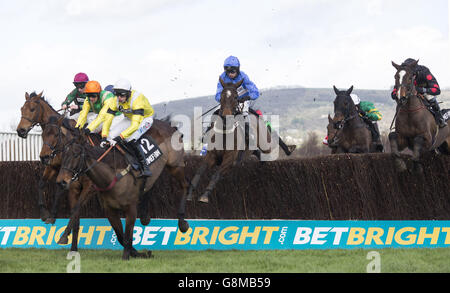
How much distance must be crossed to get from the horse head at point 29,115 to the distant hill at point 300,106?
132524 millimetres

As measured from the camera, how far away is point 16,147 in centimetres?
2061

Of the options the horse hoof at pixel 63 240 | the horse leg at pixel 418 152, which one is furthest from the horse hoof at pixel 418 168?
the horse hoof at pixel 63 240

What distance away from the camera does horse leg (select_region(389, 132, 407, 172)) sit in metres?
9.84

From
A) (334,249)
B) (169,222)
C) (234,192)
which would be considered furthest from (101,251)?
(334,249)

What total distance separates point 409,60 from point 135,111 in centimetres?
426

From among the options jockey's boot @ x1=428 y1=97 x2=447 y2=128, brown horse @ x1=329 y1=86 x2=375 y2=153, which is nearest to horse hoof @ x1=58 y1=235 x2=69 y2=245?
brown horse @ x1=329 y1=86 x2=375 y2=153

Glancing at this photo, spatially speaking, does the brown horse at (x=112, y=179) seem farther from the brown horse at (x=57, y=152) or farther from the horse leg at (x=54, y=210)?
the horse leg at (x=54, y=210)

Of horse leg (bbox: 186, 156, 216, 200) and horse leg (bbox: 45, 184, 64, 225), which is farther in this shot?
horse leg (bbox: 45, 184, 64, 225)

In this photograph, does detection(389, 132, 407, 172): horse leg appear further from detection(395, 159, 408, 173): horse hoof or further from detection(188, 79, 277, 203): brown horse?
detection(188, 79, 277, 203): brown horse

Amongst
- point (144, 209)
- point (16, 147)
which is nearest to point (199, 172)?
point (144, 209)

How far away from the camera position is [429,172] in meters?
9.88

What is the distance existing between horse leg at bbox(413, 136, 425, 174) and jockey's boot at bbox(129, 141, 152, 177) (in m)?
3.82

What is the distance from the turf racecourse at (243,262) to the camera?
26.2 ft
